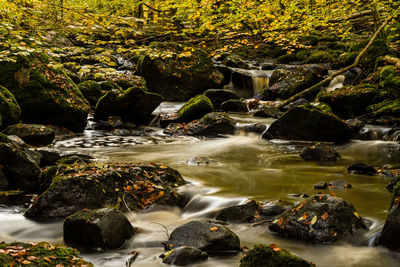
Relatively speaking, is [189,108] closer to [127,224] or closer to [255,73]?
[255,73]

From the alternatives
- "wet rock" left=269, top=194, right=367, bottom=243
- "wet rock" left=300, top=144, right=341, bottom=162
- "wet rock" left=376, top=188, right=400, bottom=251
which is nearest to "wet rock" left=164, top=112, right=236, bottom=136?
"wet rock" left=300, top=144, right=341, bottom=162

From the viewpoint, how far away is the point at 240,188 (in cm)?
641

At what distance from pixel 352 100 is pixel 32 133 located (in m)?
10.6

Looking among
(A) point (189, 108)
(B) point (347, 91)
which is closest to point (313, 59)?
(B) point (347, 91)

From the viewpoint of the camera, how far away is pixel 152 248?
13.5ft

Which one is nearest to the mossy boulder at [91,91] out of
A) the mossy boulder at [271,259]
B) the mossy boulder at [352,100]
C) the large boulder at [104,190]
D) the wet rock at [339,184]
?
the mossy boulder at [352,100]

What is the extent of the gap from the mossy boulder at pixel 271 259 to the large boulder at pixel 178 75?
1493 cm

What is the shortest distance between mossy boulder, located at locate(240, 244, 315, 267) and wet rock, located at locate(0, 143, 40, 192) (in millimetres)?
4267

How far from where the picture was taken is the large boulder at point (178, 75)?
57.2ft

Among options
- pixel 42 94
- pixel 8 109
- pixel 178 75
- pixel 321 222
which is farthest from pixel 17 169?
pixel 178 75

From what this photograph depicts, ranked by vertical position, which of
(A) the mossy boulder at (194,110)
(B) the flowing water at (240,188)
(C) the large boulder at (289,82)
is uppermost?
(C) the large boulder at (289,82)

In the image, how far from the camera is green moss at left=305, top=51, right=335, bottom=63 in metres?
20.5

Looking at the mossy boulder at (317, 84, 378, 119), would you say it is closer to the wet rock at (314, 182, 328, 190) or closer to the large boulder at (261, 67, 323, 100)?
the large boulder at (261, 67, 323, 100)

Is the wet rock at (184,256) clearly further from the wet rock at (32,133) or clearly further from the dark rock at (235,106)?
the dark rock at (235,106)
